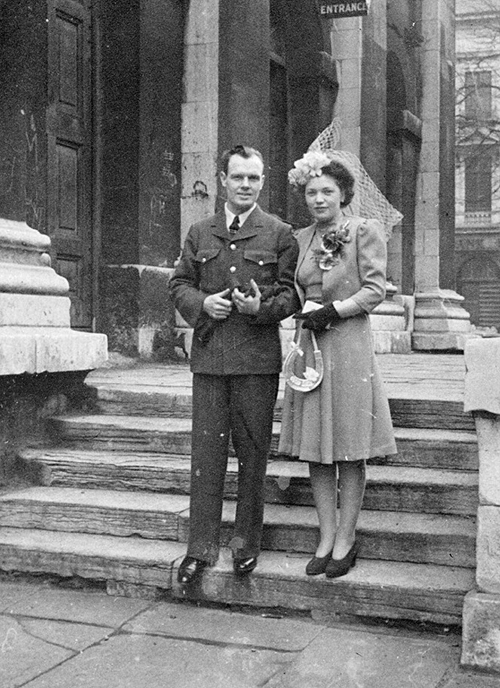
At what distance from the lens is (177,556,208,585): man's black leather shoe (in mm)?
4832

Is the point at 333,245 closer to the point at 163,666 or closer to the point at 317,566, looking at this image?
the point at 317,566

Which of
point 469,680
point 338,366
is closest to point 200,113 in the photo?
point 338,366

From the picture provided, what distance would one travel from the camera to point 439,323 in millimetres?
15047

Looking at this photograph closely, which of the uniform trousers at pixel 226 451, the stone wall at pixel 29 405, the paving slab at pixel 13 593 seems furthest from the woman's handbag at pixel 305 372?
the stone wall at pixel 29 405

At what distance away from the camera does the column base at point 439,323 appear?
1474 centimetres

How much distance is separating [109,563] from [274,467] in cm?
106

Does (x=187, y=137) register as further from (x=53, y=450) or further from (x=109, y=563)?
(x=109, y=563)

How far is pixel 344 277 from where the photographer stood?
476 cm

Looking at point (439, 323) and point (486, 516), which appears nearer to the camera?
point (486, 516)

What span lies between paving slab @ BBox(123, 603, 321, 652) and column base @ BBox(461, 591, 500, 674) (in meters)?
0.69

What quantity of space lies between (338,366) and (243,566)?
1043 millimetres

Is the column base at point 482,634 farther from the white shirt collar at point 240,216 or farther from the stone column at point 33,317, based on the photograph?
the stone column at point 33,317

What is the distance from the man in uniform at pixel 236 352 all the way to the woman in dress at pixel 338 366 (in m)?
0.15

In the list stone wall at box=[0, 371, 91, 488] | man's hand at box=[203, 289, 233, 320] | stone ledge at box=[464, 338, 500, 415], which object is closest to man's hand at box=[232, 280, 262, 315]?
man's hand at box=[203, 289, 233, 320]
